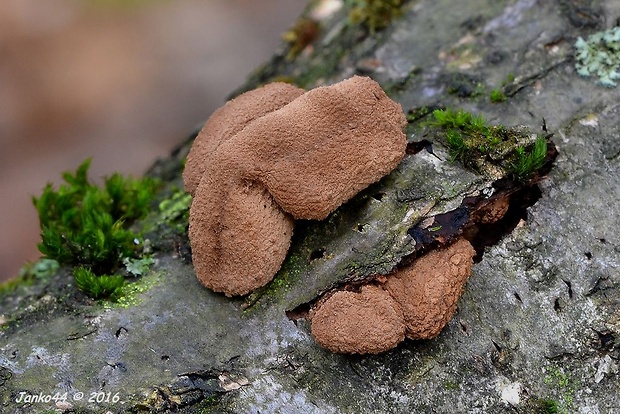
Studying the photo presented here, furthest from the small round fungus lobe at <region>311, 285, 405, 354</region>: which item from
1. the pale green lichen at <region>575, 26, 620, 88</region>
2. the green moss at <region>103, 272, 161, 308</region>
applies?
the pale green lichen at <region>575, 26, 620, 88</region>

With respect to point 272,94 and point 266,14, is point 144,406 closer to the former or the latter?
point 272,94

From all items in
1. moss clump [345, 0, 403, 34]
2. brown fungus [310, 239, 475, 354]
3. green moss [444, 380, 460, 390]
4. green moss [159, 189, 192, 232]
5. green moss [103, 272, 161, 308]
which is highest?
green moss [103, 272, 161, 308]

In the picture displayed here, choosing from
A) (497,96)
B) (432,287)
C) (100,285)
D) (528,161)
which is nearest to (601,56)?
(497,96)

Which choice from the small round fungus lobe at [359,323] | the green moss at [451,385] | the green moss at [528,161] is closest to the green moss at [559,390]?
the green moss at [451,385]

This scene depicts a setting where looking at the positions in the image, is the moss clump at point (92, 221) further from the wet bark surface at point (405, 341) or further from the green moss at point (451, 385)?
the green moss at point (451, 385)

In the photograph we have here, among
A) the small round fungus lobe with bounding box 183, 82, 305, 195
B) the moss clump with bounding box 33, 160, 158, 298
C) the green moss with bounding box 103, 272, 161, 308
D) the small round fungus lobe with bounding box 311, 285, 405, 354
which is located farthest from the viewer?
the moss clump with bounding box 33, 160, 158, 298

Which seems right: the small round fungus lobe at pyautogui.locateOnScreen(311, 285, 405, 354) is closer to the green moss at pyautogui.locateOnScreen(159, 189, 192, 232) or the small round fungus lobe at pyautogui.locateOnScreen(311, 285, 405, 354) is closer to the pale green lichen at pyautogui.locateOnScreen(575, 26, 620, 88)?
the green moss at pyautogui.locateOnScreen(159, 189, 192, 232)

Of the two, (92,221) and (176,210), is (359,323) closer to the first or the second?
(176,210)
